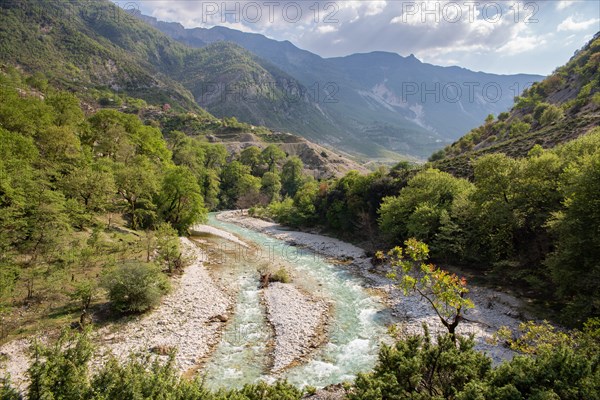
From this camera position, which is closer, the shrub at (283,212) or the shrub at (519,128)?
the shrub at (519,128)

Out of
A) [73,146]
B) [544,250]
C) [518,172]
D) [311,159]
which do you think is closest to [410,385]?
[544,250]

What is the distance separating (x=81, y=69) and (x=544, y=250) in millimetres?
215863

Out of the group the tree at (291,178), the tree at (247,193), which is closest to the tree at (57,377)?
the tree at (247,193)

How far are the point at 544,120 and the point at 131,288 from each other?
68.7 metres

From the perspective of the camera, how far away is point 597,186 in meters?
18.9

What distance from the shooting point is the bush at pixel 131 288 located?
66.7 ft

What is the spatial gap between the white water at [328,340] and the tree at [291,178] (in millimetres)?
65596

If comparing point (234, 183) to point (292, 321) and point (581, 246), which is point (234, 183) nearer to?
point (292, 321)

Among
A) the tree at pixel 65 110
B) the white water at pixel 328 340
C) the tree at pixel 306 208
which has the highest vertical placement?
the tree at pixel 65 110

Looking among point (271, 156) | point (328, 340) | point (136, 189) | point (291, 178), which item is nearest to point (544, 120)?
point (328, 340)

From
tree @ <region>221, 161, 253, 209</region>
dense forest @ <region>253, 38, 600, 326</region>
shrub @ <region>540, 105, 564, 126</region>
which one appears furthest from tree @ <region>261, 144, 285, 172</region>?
shrub @ <region>540, 105, 564, 126</region>

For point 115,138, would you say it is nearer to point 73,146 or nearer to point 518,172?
point 73,146

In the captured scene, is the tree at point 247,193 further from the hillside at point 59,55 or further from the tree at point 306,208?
the hillside at point 59,55

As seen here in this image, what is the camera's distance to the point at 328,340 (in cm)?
1983
